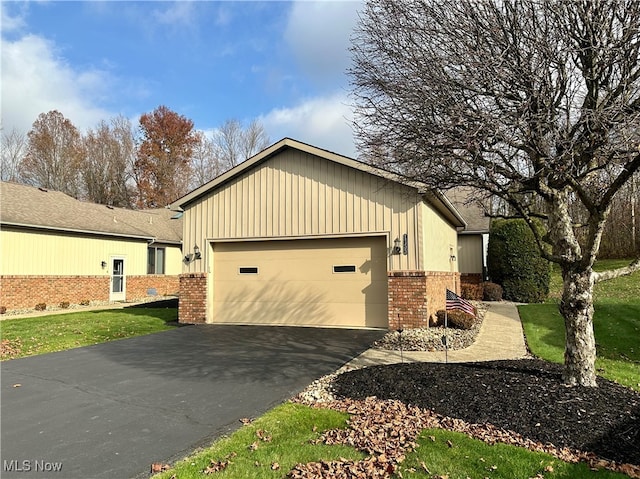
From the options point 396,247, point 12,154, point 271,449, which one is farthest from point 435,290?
point 12,154

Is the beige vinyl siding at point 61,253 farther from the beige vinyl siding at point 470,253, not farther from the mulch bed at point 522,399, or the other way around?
the beige vinyl siding at point 470,253

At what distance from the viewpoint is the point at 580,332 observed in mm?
5062

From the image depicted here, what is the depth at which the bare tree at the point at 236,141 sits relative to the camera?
36.2 m

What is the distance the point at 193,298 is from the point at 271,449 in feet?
30.5

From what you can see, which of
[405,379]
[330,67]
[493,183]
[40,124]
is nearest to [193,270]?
[330,67]

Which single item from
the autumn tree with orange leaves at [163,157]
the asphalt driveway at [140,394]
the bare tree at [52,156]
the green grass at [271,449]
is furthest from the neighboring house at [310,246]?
the bare tree at [52,156]

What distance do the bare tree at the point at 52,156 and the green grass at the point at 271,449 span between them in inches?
→ 1443

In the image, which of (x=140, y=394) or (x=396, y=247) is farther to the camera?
(x=396, y=247)

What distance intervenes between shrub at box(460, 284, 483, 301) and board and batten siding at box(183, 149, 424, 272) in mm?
8314

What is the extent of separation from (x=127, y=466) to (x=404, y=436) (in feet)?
8.52

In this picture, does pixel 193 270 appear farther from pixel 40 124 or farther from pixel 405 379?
pixel 40 124

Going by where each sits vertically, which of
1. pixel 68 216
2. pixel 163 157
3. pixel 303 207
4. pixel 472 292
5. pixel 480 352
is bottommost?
pixel 480 352

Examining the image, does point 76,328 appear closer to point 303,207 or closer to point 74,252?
point 303,207

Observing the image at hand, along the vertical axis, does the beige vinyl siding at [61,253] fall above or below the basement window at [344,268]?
above
